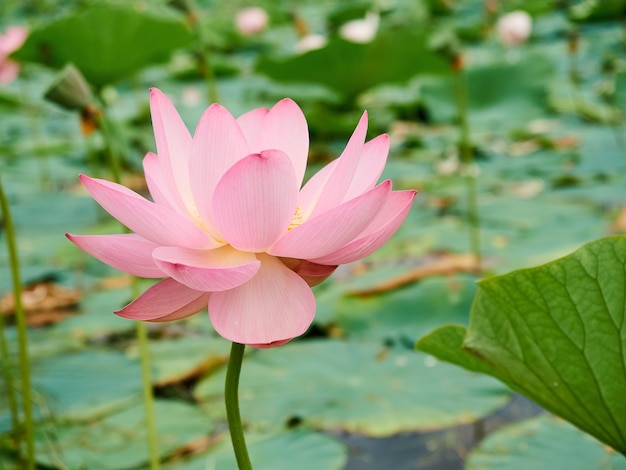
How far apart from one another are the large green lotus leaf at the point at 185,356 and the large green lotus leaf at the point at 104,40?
0.74 m

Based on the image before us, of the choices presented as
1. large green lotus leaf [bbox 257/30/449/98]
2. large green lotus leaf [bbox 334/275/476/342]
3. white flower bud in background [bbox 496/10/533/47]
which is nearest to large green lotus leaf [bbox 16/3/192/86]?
large green lotus leaf [bbox 257/30/449/98]

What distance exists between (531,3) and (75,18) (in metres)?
4.07

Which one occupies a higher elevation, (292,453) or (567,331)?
(567,331)

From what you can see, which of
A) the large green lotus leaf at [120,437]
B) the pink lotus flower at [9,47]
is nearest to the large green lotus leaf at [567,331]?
the large green lotus leaf at [120,437]

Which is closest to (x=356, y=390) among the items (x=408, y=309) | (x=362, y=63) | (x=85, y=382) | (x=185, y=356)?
(x=408, y=309)

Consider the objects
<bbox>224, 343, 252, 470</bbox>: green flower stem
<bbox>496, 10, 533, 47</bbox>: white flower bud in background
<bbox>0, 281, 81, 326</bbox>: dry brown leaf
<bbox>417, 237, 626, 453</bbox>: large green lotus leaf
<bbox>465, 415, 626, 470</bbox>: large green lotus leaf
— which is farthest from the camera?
<bbox>496, 10, 533, 47</bbox>: white flower bud in background

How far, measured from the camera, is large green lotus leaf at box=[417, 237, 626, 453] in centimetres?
72

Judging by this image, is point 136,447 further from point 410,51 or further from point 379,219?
point 410,51

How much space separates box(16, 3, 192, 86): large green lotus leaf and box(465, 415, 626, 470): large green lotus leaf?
52.0 inches

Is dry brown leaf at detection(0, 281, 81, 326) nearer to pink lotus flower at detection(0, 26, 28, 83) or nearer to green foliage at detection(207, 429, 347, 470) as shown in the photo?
pink lotus flower at detection(0, 26, 28, 83)

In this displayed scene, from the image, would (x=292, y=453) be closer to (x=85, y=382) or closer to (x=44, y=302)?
(x=85, y=382)

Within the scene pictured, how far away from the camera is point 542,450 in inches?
43.7

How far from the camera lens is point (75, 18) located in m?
1.79

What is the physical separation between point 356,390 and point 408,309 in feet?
1.01
